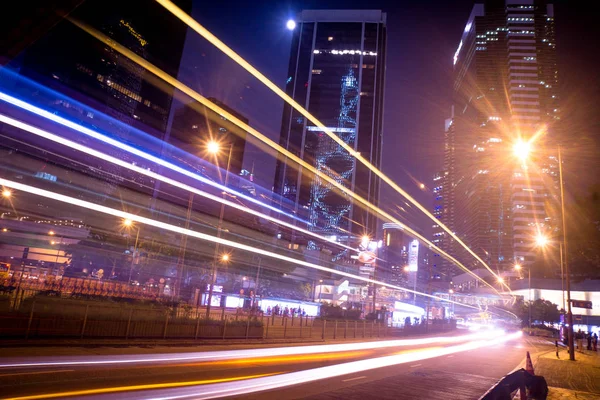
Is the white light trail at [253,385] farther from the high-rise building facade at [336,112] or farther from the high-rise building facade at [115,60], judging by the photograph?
the high-rise building facade at [336,112]

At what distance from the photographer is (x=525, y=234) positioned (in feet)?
526

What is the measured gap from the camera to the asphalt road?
8367 millimetres

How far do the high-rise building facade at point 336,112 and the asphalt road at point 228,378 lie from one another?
386 feet

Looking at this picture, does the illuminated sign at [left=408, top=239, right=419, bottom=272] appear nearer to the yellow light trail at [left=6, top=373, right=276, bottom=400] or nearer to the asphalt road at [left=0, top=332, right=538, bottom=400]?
the asphalt road at [left=0, top=332, right=538, bottom=400]

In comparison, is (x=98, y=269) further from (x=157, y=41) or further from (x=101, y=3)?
(x=157, y=41)

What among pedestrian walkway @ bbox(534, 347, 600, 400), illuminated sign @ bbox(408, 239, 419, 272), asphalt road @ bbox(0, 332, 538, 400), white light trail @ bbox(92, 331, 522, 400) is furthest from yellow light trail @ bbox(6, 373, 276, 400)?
illuminated sign @ bbox(408, 239, 419, 272)

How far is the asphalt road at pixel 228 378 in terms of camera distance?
837cm

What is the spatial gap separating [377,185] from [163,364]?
461 feet

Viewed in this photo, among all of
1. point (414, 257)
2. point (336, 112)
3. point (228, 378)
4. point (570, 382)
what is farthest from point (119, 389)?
point (336, 112)

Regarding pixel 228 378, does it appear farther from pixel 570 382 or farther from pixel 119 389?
pixel 570 382

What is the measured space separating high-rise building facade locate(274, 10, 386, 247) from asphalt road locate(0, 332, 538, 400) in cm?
11757

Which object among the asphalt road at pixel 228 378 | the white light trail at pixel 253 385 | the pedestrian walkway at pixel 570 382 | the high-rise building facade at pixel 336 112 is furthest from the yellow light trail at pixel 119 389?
the high-rise building facade at pixel 336 112

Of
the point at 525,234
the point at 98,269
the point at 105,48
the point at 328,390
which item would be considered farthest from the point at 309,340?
the point at 525,234

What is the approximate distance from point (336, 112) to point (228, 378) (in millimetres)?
130587
